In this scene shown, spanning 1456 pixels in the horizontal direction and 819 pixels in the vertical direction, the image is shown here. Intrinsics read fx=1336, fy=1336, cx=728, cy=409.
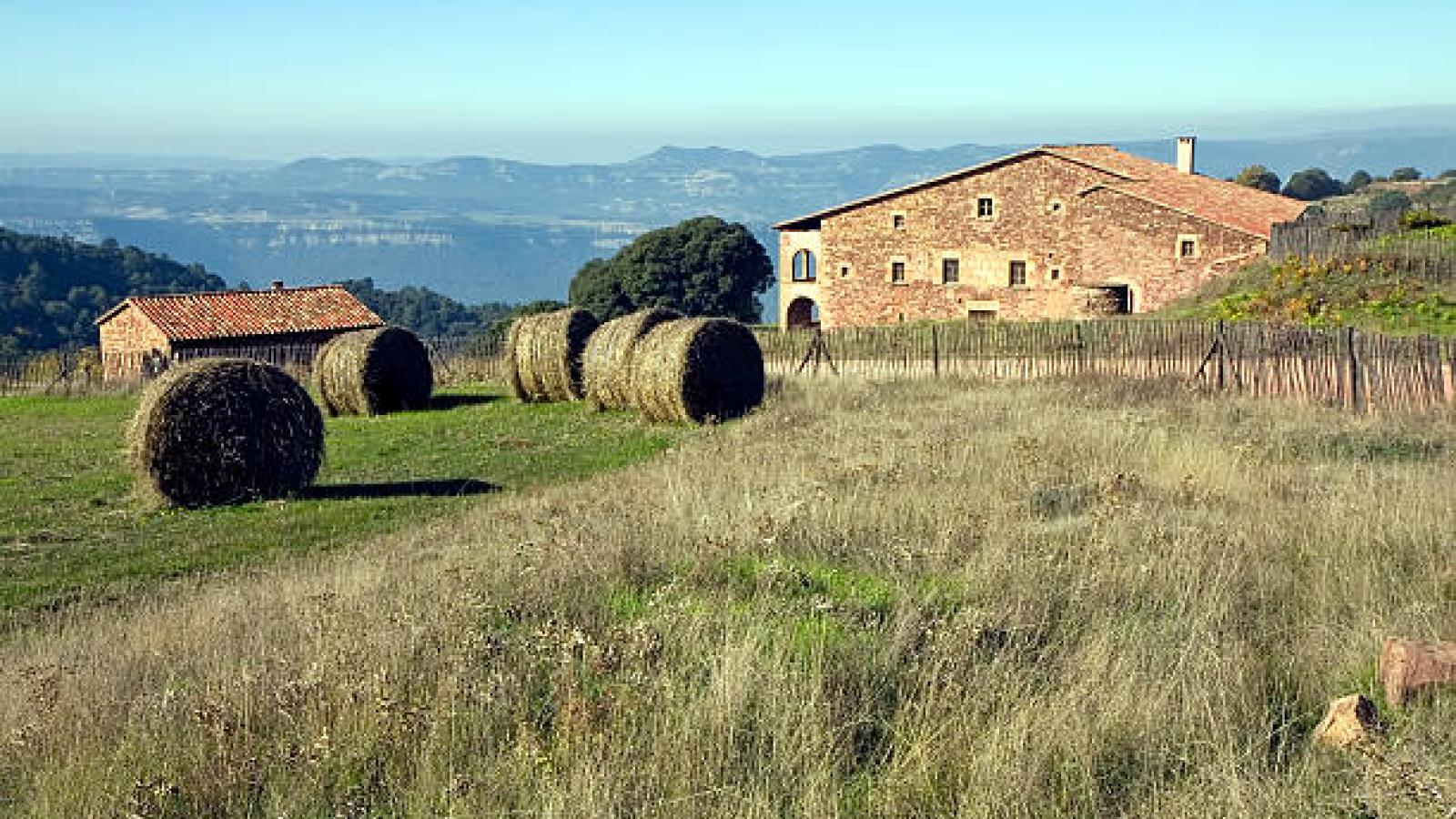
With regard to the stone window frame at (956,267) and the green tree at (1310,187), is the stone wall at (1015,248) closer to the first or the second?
the stone window frame at (956,267)

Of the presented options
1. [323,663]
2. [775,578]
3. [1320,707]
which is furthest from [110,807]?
[1320,707]

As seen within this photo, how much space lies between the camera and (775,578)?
6.84 metres

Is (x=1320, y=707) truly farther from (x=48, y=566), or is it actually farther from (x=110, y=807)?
(x=48, y=566)

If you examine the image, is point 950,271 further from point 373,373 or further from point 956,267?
point 373,373

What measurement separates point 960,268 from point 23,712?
4291 centimetres

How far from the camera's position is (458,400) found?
2670 cm

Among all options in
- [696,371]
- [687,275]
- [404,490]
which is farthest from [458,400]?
[687,275]

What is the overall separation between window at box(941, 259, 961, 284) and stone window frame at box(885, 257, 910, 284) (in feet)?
4.27

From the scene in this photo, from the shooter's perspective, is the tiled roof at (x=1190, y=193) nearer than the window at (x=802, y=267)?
Yes

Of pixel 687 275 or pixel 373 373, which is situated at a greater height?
pixel 687 275

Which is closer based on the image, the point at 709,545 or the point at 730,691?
the point at 730,691

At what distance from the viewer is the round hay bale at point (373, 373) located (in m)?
24.5

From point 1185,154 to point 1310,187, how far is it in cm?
3997

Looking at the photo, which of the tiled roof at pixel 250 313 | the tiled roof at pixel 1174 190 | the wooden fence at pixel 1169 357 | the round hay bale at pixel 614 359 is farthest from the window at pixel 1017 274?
the round hay bale at pixel 614 359
